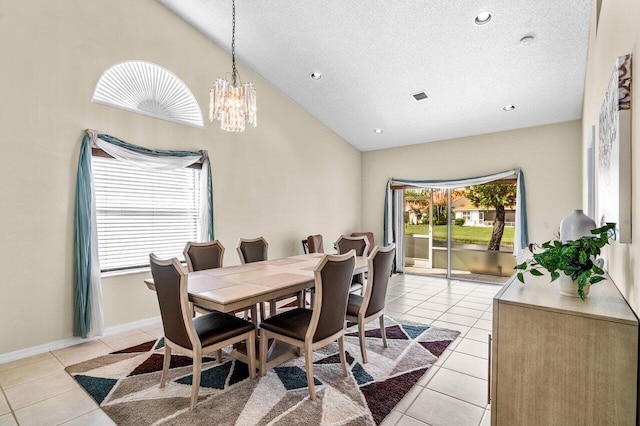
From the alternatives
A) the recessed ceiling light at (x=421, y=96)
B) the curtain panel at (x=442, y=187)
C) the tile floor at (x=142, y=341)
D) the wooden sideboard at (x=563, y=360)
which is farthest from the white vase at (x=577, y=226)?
the curtain panel at (x=442, y=187)

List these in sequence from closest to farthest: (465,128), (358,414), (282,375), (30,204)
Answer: (358,414) → (282,375) → (30,204) → (465,128)

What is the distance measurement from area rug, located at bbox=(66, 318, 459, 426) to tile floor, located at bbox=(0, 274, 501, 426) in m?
0.09

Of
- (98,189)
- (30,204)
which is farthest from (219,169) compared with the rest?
(30,204)

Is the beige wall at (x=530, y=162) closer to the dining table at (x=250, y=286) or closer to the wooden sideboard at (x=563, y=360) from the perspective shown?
the dining table at (x=250, y=286)

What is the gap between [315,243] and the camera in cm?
559

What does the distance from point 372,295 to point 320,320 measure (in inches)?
28.3

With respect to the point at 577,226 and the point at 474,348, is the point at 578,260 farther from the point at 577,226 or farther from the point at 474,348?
the point at 474,348

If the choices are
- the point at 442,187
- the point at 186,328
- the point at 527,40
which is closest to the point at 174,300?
the point at 186,328

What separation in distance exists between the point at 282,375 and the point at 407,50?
3736 mm

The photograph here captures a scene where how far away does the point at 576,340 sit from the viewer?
4.07 feet

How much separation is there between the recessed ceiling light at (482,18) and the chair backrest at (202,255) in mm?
3565

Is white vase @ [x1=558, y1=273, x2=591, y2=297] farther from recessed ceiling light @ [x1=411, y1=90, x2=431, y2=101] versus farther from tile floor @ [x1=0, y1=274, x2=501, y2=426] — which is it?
recessed ceiling light @ [x1=411, y1=90, x2=431, y2=101]

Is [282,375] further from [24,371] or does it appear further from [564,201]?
[564,201]

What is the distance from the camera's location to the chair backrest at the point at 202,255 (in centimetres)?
325
